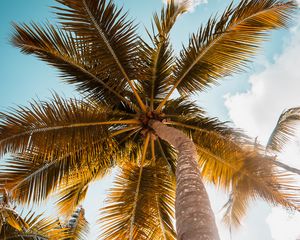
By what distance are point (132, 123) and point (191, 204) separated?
11.8 feet

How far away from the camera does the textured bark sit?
2848 millimetres

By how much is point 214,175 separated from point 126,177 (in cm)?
215

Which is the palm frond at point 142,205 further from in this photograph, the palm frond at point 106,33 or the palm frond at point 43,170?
the palm frond at point 106,33

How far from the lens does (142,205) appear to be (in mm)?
6562

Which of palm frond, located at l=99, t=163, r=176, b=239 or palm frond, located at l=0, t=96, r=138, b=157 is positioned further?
palm frond, located at l=99, t=163, r=176, b=239

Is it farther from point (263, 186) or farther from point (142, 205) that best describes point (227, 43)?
point (142, 205)

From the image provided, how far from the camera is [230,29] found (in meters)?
5.48

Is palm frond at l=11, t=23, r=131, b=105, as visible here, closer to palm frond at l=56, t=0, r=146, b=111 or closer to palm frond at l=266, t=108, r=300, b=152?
palm frond at l=56, t=0, r=146, b=111

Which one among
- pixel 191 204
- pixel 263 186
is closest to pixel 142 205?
pixel 263 186

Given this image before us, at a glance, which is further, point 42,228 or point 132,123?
point 132,123

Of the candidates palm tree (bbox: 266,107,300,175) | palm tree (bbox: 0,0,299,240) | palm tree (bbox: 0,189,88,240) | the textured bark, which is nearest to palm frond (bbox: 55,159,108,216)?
palm tree (bbox: 0,0,299,240)

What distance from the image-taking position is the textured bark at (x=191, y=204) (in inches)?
112

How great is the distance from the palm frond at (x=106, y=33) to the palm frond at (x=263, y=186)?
314 cm

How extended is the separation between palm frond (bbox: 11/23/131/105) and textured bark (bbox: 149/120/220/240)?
2.46 meters
